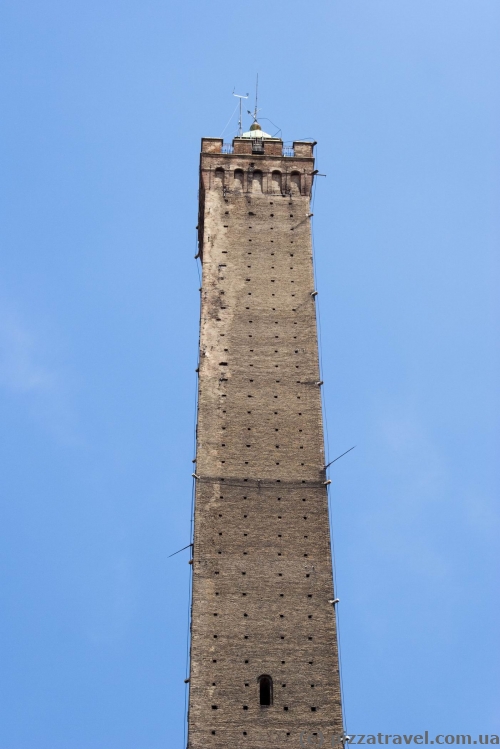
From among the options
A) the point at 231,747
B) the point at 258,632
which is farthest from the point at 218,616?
the point at 231,747

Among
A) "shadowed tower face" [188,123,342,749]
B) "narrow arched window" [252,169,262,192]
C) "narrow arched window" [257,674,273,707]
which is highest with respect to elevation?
"narrow arched window" [252,169,262,192]

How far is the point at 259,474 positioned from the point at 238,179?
944cm

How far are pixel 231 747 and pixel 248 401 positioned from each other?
819 cm

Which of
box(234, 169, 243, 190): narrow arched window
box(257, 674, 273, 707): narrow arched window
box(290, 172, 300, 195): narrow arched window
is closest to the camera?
box(257, 674, 273, 707): narrow arched window

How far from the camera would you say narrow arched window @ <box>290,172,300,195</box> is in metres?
34.1

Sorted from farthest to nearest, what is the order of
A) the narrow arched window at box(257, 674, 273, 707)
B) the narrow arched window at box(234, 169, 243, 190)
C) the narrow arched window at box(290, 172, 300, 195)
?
the narrow arched window at box(290, 172, 300, 195) → the narrow arched window at box(234, 169, 243, 190) → the narrow arched window at box(257, 674, 273, 707)

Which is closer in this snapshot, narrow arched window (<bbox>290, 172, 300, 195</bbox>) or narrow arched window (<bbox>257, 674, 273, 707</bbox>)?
narrow arched window (<bbox>257, 674, 273, 707</bbox>)

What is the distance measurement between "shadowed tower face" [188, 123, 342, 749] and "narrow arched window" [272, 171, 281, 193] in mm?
44

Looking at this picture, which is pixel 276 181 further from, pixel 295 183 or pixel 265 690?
pixel 265 690

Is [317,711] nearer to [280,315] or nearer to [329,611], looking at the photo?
[329,611]

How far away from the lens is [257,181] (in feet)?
112

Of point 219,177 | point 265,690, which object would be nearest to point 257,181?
point 219,177

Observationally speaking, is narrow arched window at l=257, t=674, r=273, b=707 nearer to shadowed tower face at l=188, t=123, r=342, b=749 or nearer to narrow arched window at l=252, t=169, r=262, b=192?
shadowed tower face at l=188, t=123, r=342, b=749

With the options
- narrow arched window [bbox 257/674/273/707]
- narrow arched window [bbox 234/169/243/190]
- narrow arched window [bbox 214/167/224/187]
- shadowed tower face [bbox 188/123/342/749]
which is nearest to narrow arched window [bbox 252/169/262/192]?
shadowed tower face [bbox 188/123/342/749]
